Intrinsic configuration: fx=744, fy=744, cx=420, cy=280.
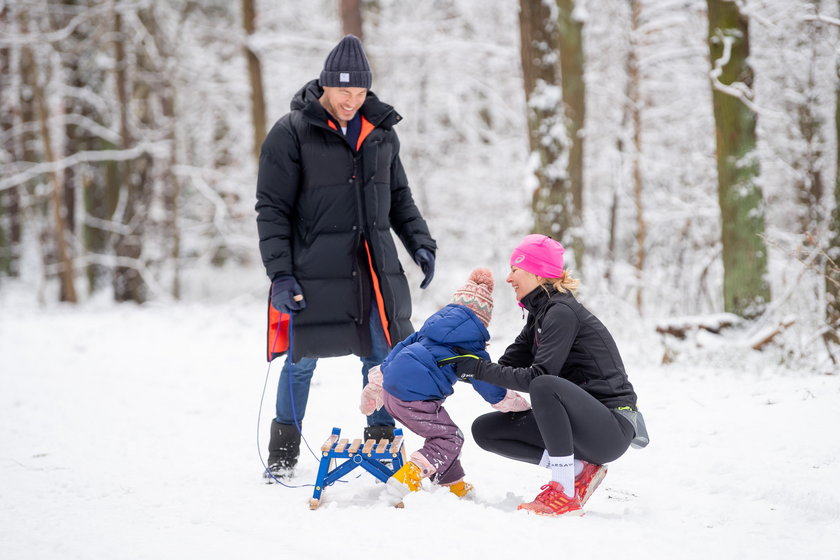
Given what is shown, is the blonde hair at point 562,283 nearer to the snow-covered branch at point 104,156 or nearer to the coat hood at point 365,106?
the coat hood at point 365,106

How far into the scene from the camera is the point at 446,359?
11.1 ft

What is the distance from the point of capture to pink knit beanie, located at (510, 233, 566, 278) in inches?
134

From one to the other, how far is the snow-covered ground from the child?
16cm

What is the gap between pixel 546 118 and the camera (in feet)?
27.1

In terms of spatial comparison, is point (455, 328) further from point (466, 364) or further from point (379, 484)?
point (379, 484)

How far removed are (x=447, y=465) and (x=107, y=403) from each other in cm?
413

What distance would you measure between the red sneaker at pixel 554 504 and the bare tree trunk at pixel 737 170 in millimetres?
4321

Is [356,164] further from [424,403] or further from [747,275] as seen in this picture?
[747,275]

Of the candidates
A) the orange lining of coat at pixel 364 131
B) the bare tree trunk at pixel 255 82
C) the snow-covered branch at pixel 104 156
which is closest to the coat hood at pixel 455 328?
the orange lining of coat at pixel 364 131

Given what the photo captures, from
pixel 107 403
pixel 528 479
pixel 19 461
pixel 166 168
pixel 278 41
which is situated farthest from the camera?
pixel 166 168

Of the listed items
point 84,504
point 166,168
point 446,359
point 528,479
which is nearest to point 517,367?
point 446,359

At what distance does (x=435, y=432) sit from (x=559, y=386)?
24.8 inches

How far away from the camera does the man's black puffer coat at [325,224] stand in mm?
3791

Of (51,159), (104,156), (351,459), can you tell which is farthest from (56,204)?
(351,459)
